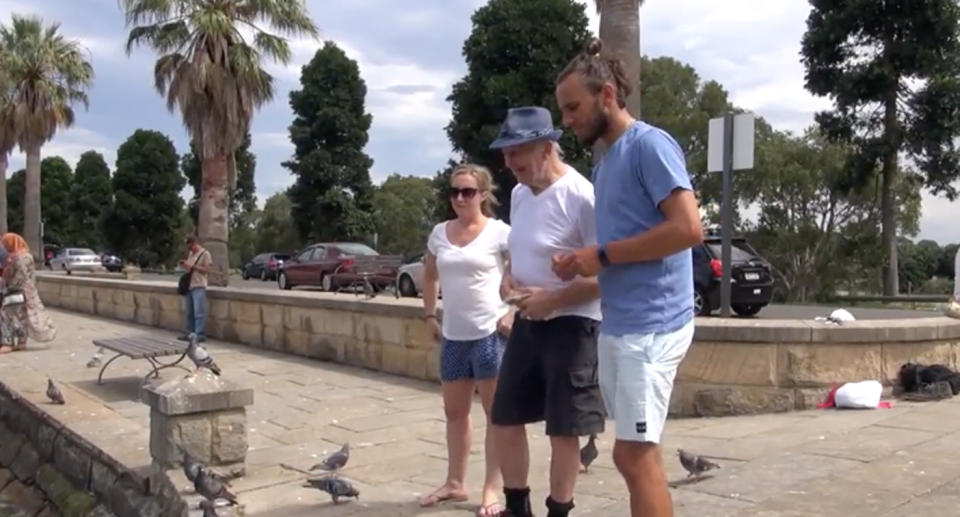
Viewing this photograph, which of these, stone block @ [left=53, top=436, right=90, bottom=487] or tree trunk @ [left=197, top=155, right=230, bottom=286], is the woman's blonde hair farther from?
tree trunk @ [left=197, top=155, right=230, bottom=286]

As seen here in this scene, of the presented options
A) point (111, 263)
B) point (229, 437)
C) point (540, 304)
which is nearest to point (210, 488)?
point (229, 437)

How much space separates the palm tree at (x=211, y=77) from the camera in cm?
1836

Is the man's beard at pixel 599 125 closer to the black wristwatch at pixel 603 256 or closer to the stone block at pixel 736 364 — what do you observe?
the black wristwatch at pixel 603 256

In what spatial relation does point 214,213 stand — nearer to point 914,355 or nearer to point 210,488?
point 914,355

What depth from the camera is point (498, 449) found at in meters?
3.87

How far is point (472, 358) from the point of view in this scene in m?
4.45

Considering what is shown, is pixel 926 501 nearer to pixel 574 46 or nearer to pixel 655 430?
pixel 655 430

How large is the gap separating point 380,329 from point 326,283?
1718 cm

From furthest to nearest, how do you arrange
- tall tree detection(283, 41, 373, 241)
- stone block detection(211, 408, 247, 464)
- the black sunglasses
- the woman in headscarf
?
1. tall tree detection(283, 41, 373, 241)
2. the woman in headscarf
3. stone block detection(211, 408, 247, 464)
4. the black sunglasses

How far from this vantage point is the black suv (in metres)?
15.6

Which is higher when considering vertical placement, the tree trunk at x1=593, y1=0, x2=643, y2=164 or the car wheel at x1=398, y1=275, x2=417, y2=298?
the tree trunk at x1=593, y1=0, x2=643, y2=164

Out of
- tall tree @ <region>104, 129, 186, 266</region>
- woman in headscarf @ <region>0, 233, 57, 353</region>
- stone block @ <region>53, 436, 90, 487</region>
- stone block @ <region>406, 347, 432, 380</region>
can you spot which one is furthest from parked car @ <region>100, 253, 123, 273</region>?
stone block @ <region>53, 436, 90, 487</region>

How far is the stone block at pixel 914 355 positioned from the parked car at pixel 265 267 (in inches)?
1432

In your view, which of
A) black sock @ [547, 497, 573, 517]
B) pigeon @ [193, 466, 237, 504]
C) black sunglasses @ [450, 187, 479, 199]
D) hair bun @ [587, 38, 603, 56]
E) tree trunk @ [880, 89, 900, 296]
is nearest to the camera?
hair bun @ [587, 38, 603, 56]
